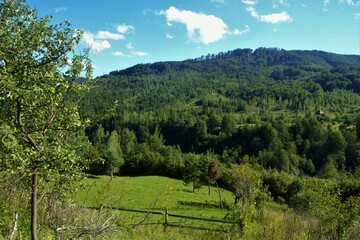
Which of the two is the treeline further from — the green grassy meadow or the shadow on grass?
the shadow on grass

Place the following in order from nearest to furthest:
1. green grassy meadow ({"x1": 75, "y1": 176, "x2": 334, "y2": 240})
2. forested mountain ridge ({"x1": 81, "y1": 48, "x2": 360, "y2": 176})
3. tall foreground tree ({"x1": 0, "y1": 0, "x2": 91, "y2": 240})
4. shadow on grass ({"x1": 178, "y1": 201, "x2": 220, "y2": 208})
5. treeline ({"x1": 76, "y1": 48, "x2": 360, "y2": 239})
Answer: tall foreground tree ({"x1": 0, "y1": 0, "x2": 91, "y2": 240}) < green grassy meadow ({"x1": 75, "y1": 176, "x2": 334, "y2": 240}) < treeline ({"x1": 76, "y1": 48, "x2": 360, "y2": 239}) < shadow on grass ({"x1": 178, "y1": 201, "x2": 220, "y2": 208}) < forested mountain ridge ({"x1": 81, "y1": 48, "x2": 360, "y2": 176})

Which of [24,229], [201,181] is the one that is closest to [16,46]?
[24,229]

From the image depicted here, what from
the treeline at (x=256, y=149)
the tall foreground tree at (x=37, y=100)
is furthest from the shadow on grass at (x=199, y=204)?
the tall foreground tree at (x=37, y=100)

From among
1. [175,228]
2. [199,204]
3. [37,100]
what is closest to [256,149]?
[199,204]

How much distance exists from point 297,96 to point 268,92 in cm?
1844

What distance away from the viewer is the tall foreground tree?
4.85m

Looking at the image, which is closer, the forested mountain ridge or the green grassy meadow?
the green grassy meadow

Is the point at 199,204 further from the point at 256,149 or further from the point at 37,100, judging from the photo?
the point at 256,149

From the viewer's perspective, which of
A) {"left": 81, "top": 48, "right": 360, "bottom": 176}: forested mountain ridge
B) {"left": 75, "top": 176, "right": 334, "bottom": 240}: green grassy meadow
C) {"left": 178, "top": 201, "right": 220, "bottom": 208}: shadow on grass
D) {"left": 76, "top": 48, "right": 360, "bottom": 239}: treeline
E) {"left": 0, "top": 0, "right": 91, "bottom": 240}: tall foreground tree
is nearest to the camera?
{"left": 0, "top": 0, "right": 91, "bottom": 240}: tall foreground tree

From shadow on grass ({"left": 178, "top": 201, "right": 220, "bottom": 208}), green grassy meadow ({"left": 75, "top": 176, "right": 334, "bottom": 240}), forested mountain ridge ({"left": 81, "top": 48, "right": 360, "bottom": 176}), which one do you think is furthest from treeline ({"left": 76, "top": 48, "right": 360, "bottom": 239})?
shadow on grass ({"left": 178, "top": 201, "right": 220, "bottom": 208})

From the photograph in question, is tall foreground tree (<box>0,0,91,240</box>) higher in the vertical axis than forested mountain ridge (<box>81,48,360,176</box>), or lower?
higher

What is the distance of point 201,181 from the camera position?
4941cm

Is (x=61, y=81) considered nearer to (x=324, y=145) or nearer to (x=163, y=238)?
(x=163, y=238)

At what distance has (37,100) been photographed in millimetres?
5402
